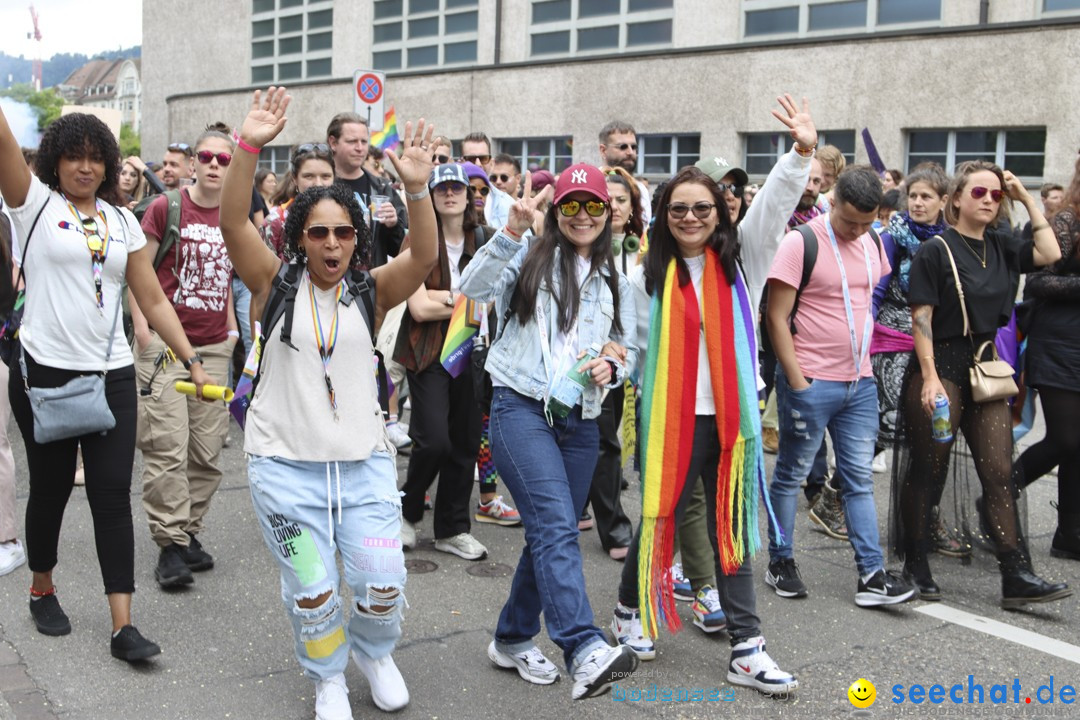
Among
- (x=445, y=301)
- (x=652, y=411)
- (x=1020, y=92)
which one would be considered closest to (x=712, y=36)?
(x=1020, y=92)

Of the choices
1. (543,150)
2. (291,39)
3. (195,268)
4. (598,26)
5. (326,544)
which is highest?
(291,39)

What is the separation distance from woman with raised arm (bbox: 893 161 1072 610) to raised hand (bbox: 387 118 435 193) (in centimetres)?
251

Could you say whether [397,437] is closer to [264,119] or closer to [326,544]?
[326,544]

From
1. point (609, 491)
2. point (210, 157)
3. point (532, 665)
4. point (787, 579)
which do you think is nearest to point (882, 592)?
point (787, 579)

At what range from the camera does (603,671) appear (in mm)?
3508

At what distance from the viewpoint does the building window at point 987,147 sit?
1577cm

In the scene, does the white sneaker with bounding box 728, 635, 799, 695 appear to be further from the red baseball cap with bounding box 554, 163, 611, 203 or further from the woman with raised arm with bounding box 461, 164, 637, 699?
the red baseball cap with bounding box 554, 163, 611, 203

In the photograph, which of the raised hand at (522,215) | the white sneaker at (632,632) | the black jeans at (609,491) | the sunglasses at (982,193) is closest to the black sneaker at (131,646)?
the white sneaker at (632,632)

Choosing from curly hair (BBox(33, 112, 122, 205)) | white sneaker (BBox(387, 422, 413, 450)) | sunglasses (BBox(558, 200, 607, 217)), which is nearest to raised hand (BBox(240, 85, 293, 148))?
curly hair (BBox(33, 112, 122, 205))

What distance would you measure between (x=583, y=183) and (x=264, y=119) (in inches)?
45.5

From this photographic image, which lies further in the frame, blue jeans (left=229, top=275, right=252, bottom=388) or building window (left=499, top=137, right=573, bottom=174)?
building window (left=499, top=137, right=573, bottom=174)

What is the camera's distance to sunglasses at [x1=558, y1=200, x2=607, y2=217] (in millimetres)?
4133

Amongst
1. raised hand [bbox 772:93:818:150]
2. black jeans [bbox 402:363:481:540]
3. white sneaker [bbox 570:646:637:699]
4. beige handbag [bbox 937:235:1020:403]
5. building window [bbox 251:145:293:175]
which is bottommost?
white sneaker [bbox 570:646:637:699]

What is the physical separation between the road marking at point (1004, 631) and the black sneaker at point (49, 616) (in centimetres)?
370
